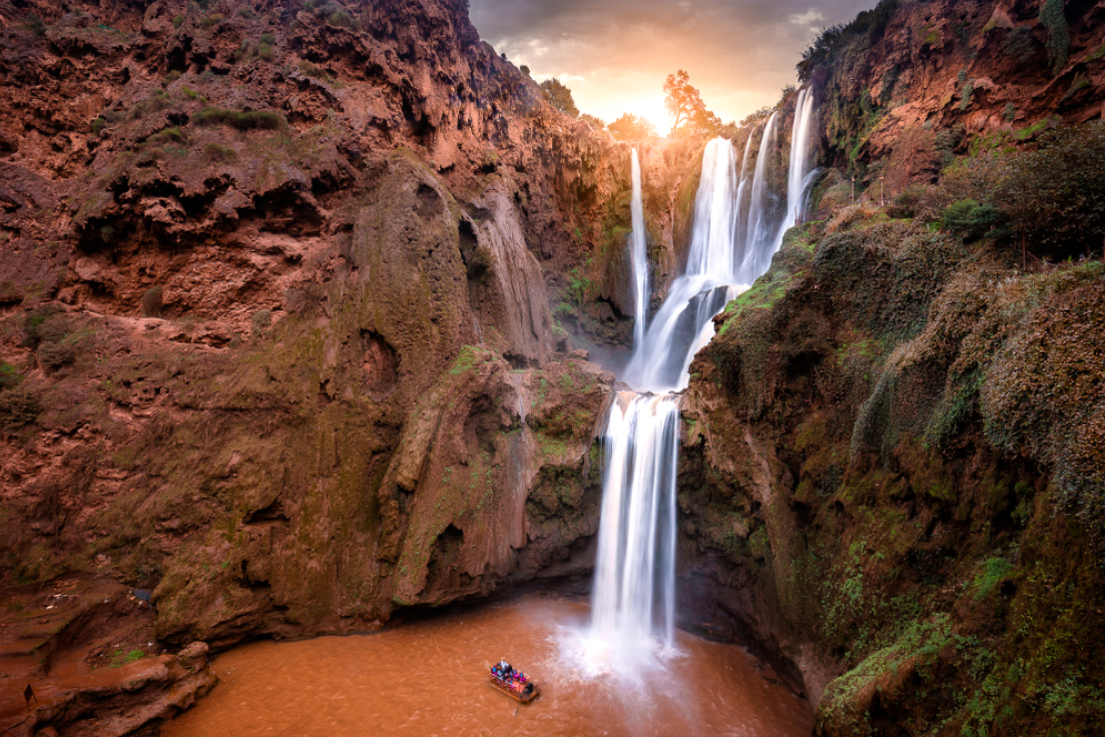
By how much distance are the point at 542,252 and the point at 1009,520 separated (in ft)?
65.3

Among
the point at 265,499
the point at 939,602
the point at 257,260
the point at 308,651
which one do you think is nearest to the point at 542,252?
the point at 257,260

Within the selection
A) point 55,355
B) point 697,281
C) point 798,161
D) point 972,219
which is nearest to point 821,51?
point 798,161

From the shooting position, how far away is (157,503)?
1090 cm

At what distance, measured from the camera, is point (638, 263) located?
975 inches

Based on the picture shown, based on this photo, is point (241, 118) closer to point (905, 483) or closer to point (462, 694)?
point (462, 694)

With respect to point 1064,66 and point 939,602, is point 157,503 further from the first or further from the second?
point 1064,66

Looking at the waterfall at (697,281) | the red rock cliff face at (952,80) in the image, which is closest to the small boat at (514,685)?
the waterfall at (697,281)

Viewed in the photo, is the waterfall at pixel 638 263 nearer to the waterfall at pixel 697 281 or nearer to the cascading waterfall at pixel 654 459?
the waterfall at pixel 697 281

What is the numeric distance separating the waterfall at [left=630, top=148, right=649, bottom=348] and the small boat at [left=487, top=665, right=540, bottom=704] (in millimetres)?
16608

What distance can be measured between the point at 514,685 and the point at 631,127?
3727 centimetres

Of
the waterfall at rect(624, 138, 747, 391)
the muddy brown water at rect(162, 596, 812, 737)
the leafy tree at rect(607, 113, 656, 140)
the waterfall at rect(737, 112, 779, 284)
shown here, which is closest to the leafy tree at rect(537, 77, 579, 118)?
the leafy tree at rect(607, 113, 656, 140)

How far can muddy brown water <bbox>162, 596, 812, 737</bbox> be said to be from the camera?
8.36 meters

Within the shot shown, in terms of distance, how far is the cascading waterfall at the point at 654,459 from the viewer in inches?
472

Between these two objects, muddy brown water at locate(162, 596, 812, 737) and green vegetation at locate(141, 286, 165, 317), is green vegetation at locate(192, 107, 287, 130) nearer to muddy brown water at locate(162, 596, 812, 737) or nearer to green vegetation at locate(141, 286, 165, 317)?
green vegetation at locate(141, 286, 165, 317)
